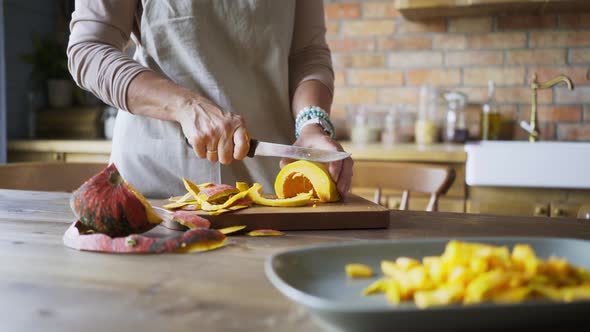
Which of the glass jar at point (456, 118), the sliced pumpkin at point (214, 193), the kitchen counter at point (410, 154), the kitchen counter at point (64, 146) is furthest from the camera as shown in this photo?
the glass jar at point (456, 118)

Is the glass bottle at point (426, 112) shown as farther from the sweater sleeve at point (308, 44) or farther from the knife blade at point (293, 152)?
the knife blade at point (293, 152)

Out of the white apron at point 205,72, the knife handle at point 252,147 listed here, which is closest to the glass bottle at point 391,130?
the white apron at point 205,72

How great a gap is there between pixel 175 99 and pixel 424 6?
1.64m

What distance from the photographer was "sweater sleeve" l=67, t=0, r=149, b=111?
3.74ft

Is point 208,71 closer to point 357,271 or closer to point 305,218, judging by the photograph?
point 305,218

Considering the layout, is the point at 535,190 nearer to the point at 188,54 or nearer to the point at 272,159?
the point at 272,159

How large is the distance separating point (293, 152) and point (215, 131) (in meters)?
0.14

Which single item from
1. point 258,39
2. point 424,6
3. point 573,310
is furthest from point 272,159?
point 424,6

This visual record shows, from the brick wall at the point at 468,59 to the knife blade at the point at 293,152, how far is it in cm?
184

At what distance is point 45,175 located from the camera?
1.67 meters

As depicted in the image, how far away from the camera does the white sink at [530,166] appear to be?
204 cm

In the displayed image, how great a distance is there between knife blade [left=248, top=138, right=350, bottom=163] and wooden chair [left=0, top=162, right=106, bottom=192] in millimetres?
779

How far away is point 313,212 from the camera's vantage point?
2.99 feet

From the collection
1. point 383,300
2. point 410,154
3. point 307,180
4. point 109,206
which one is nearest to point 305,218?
point 307,180
